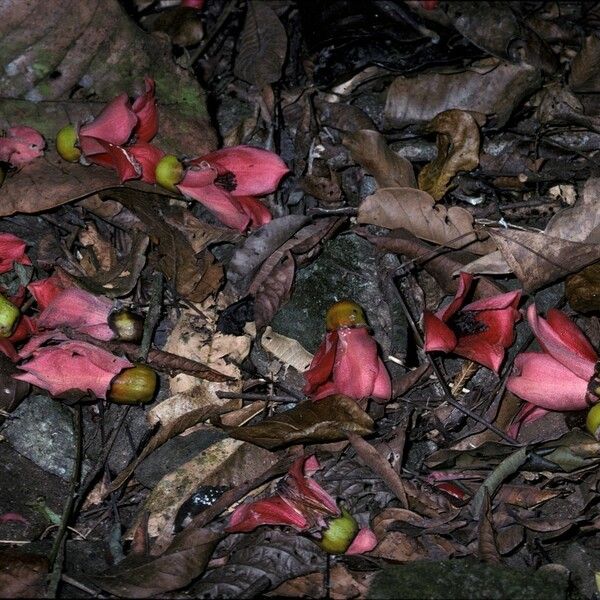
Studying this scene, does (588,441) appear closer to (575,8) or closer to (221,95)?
(221,95)

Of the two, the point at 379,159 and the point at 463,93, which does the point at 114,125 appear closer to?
the point at 379,159

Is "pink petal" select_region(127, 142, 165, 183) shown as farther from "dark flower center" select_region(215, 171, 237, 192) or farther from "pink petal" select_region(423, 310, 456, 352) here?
"pink petal" select_region(423, 310, 456, 352)

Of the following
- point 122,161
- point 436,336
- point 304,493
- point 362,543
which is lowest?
point 362,543

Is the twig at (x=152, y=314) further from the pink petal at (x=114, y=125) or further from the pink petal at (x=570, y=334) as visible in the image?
the pink petal at (x=570, y=334)

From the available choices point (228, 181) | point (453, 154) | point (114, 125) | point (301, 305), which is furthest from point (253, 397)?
point (453, 154)

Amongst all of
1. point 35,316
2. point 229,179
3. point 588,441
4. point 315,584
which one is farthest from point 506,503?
point 35,316

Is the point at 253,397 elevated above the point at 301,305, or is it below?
below

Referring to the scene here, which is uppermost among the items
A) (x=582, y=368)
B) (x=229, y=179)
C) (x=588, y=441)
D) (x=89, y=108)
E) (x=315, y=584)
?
(x=89, y=108)


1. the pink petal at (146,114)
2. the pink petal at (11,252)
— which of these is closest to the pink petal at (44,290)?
the pink petal at (11,252)
